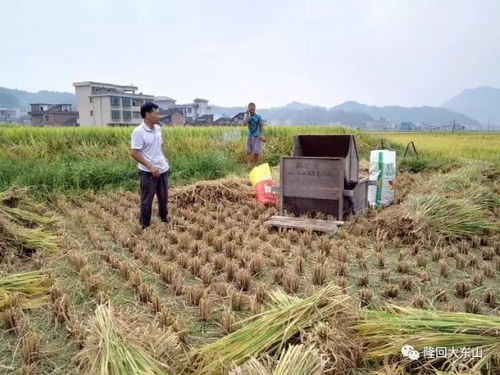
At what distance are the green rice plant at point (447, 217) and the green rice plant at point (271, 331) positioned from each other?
274 centimetres

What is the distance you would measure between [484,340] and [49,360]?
255 cm

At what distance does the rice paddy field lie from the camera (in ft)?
7.66

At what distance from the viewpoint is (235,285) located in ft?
12.2

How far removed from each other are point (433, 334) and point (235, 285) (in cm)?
177

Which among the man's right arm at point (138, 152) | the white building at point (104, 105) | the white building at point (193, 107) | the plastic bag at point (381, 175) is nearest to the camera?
the man's right arm at point (138, 152)

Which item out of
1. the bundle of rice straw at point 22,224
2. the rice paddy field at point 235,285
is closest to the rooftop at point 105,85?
the rice paddy field at point 235,285

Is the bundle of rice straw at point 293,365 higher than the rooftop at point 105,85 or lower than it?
lower

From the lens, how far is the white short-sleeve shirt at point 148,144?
522cm

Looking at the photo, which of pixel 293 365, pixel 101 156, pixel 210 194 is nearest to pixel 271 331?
pixel 293 365

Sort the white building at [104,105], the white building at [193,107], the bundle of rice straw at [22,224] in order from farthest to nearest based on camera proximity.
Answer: the white building at [193,107]
the white building at [104,105]
the bundle of rice straw at [22,224]

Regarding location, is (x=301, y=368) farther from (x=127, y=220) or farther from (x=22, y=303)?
(x=127, y=220)

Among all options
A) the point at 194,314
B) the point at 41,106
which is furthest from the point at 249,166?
the point at 41,106

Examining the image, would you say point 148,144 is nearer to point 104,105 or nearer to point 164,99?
point 104,105

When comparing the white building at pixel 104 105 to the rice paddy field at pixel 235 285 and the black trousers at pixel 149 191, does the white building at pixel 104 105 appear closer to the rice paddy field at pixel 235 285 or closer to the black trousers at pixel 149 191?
the rice paddy field at pixel 235 285
